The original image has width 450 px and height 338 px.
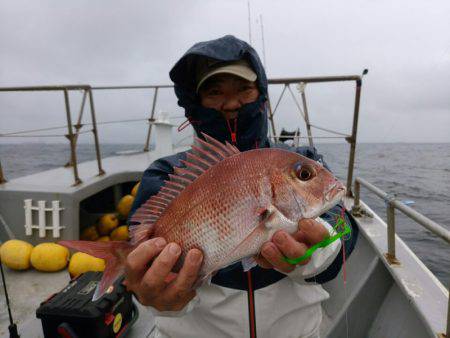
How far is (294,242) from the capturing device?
142 cm

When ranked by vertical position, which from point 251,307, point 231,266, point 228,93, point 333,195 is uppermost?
point 228,93

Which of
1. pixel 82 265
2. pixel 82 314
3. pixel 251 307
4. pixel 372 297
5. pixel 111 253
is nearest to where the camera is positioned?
pixel 111 253

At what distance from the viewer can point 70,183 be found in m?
5.05

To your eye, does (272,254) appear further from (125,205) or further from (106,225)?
(125,205)

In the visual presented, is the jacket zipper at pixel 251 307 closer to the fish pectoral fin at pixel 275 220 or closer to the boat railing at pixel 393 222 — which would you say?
the fish pectoral fin at pixel 275 220

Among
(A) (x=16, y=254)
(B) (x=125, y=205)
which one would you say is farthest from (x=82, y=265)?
(B) (x=125, y=205)

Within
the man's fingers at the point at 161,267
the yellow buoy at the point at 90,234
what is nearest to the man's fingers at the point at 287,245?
the man's fingers at the point at 161,267

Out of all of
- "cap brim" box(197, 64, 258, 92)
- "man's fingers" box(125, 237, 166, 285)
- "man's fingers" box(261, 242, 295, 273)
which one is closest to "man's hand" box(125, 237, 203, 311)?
"man's fingers" box(125, 237, 166, 285)

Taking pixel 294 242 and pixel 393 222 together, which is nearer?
pixel 294 242

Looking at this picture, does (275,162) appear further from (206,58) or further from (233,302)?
(206,58)

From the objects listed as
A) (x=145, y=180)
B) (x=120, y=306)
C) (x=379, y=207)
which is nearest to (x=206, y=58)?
(x=145, y=180)

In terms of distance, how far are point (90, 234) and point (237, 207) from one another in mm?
4846

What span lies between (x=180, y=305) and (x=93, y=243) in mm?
566

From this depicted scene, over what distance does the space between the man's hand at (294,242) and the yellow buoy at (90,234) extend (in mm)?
4791
